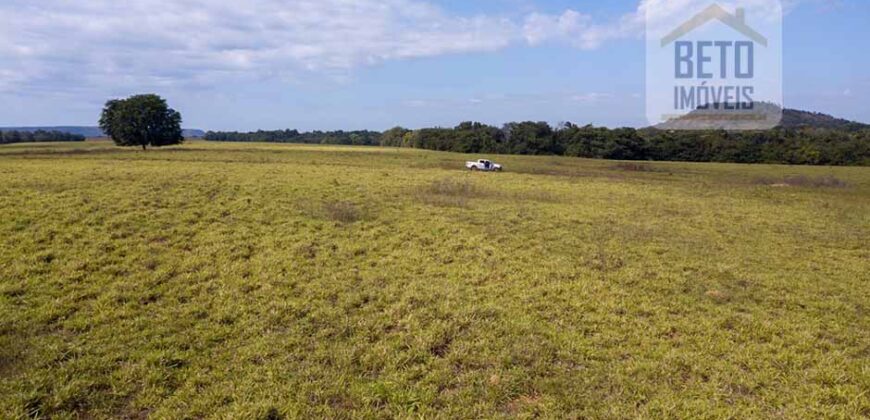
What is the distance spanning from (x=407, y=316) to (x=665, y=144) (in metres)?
85.2

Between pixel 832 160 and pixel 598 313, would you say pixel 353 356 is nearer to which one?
pixel 598 313

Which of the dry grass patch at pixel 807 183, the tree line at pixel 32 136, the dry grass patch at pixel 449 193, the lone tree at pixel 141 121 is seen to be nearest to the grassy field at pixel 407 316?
the dry grass patch at pixel 449 193

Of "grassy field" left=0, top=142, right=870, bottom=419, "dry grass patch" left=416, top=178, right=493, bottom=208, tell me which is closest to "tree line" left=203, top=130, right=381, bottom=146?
"dry grass patch" left=416, top=178, right=493, bottom=208

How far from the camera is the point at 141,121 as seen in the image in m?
59.0

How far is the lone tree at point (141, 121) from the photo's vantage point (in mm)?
58906

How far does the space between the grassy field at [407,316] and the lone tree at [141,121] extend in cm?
5396

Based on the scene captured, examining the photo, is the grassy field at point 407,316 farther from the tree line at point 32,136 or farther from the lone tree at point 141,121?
the tree line at point 32,136

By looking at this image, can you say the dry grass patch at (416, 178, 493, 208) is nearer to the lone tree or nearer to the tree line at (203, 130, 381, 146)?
the lone tree

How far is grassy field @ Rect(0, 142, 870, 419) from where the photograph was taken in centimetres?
470

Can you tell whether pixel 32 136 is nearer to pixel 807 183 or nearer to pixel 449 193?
pixel 449 193

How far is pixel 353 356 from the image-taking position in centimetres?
550

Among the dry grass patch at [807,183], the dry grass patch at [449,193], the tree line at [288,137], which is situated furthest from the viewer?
the tree line at [288,137]

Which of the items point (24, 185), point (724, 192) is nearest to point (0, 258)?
point (24, 185)

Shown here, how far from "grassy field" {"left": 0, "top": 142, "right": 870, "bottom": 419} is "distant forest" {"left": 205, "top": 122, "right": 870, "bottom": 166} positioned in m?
68.3
